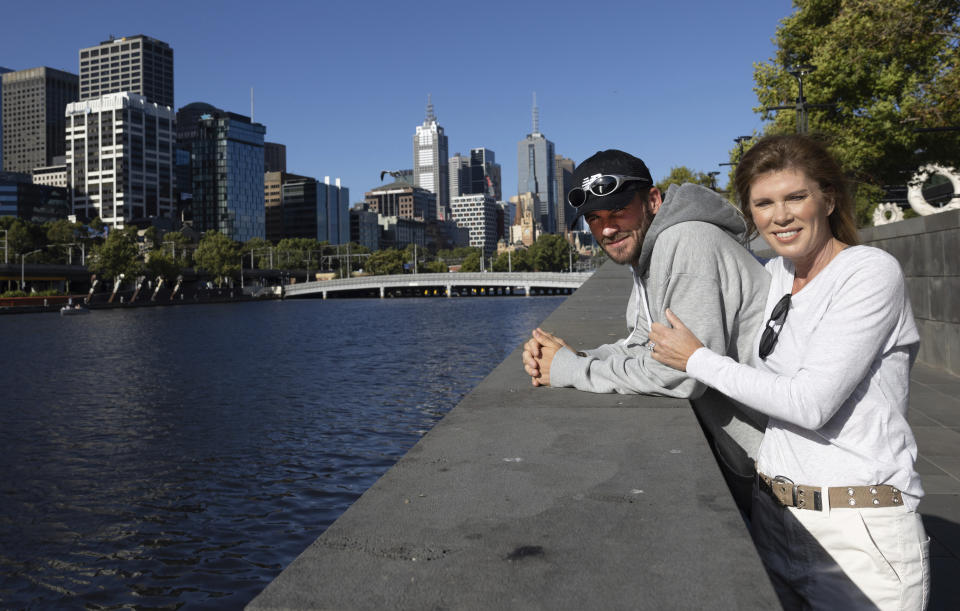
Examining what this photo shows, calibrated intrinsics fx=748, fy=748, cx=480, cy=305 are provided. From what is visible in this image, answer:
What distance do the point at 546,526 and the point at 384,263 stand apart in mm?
129738

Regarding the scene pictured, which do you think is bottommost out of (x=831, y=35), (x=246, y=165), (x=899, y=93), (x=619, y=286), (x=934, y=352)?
(x=934, y=352)

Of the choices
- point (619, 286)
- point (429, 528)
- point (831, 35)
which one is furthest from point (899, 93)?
point (429, 528)

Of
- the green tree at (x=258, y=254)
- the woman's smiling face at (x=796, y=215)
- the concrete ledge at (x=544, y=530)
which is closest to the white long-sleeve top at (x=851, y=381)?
the woman's smiling face at (x=796, y=215)

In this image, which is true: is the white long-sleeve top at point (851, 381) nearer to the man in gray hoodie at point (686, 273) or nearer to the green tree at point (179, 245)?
the man in gray hoodie at point (686, 273)

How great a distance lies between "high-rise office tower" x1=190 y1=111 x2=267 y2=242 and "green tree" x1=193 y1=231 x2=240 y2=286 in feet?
→ 200

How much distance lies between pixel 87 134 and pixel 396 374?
6376 inches

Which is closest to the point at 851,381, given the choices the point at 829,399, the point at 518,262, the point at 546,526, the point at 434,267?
the point at 829,399

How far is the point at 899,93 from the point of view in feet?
60.7

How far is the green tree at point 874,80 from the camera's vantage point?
507 inches

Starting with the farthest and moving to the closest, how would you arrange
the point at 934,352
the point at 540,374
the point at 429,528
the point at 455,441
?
the point at 934,352, the point at 540,374, the point at 455,441, the point at 429,528

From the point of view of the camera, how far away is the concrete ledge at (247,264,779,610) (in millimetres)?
1394

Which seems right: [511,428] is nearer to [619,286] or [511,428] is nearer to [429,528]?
[429,528]

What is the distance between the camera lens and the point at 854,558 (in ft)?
5.88

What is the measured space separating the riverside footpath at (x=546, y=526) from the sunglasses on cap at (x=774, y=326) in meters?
0.37
